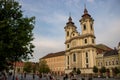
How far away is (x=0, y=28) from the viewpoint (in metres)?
19.7

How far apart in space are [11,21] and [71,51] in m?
74.1

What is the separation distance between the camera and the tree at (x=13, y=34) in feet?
66.8

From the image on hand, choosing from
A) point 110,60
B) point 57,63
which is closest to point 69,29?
point 110,60

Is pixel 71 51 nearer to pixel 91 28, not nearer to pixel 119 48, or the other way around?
pixel 91 28

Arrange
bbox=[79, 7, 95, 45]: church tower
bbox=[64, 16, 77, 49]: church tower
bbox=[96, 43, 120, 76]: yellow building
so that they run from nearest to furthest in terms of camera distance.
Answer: bbox=[96, 43, 120, 76]: yellow building → bbox=[79, 7, 95, 45]: church tower → bbox=[64, 16, 77, 49]: church tower

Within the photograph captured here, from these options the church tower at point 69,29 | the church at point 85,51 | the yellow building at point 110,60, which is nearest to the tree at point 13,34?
the yellow building at point 110,60

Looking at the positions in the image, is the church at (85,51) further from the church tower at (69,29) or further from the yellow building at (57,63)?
the yellow building at (57,63)

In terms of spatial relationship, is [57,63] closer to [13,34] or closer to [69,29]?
[69,29]

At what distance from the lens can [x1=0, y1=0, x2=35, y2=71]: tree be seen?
802 inches

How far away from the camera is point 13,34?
68.2 feet

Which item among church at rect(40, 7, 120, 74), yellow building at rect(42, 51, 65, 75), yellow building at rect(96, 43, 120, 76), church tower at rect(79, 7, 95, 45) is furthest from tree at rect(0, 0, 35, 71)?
yellow building at rect(42, 51, 65, 75)

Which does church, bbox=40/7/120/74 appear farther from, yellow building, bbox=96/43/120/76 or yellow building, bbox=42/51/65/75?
yellow building, bbox=42/51/65/75

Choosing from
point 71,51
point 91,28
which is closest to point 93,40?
point 91,28

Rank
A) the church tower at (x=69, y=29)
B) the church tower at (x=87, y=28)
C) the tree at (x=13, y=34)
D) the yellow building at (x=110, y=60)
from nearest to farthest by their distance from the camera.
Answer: the tree at (x=13, y=34)
the yellow building at (x=110, y=60)
the church tower at (x=87, y=28)
the church tower at (x=69, y=29)
